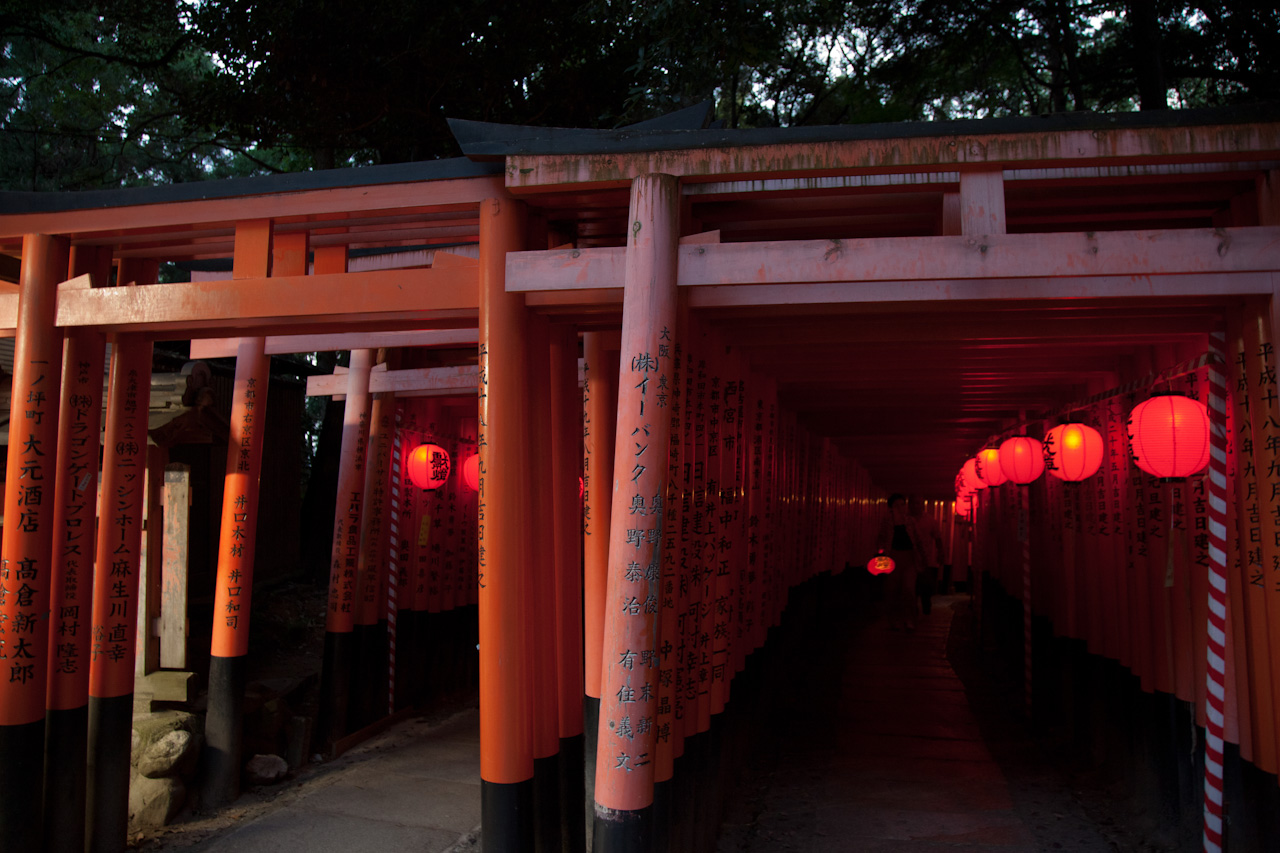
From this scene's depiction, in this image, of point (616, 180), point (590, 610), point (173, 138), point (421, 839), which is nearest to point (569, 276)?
point (616, 180)

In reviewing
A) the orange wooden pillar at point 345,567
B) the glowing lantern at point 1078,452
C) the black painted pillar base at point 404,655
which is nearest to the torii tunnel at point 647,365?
the glowing lantern at point 1078,452

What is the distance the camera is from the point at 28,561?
5957 millimetres

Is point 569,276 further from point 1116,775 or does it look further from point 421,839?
point 1116,775

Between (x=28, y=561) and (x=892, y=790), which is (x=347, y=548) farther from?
(x=892, y=790)

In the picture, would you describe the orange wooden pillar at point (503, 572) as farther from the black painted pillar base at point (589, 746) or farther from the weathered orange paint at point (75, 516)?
the weathered orange paint at point (75, 516)

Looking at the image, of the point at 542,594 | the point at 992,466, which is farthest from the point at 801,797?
the point at 992,466

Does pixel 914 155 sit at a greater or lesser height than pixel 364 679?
greater

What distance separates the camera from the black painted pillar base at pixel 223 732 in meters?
7.93

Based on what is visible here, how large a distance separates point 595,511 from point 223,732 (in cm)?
449

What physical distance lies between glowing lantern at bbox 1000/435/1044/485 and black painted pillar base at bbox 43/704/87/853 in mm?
8679

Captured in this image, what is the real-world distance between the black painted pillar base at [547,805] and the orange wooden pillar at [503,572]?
12.7 inches

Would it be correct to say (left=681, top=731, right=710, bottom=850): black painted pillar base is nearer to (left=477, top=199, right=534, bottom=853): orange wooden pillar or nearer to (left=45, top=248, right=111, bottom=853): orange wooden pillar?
(left=477, top=199, right=534, bottom=853): orange wooden pillar

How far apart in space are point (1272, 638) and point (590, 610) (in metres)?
3.90

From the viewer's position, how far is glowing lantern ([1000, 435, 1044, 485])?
30.2 feet
